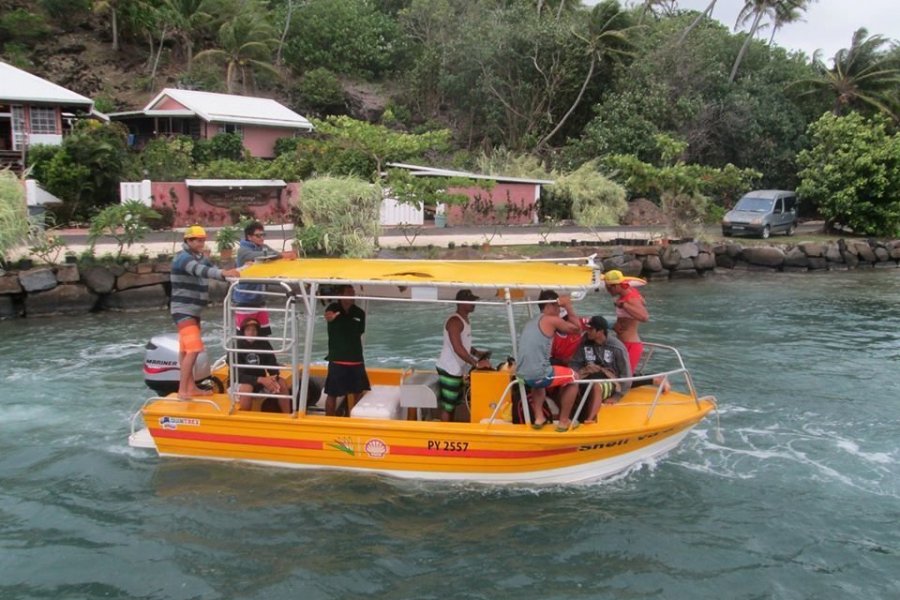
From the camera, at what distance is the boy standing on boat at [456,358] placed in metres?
7.79

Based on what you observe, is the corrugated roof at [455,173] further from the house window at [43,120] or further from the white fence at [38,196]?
the house window at [43,120]

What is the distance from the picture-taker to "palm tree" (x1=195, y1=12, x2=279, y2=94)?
39.4 meters

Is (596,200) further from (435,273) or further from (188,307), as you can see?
(188,307)

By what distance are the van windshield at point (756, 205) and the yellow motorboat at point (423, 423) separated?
2379cm

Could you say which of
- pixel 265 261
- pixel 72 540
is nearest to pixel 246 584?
pixel 72 540

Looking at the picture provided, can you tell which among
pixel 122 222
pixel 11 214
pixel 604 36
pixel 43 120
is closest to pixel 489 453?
pixel 122 222

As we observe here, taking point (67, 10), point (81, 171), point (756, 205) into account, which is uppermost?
point (67, 10)

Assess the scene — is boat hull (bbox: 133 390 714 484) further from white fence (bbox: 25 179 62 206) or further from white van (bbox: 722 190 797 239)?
white van (bbox: 722 190 797 239)

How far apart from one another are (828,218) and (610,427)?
27935mm

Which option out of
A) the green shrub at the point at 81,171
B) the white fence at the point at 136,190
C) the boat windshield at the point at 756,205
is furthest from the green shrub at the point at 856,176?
the green shrub at the point at 81,171

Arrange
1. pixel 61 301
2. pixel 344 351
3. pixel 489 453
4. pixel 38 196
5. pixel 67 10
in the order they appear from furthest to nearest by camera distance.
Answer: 1. pixel 67 10
2. pixel 38 196
3. pixel 61 301
4. pixel 344 351
5. pixel 489 453

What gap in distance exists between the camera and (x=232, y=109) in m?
35.3

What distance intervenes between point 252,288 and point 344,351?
141 cm

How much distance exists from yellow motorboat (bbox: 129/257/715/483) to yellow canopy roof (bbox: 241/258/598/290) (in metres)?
0.01
